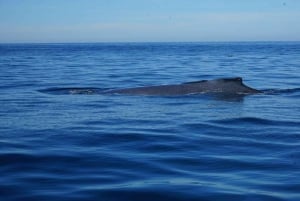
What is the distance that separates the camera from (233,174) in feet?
21.6

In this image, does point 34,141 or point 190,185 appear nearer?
point 190,185

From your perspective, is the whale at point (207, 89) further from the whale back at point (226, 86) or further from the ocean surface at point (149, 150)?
the ocean surface at point (149, 150)

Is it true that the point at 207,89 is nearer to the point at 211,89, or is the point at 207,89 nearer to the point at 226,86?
the point at 211,89

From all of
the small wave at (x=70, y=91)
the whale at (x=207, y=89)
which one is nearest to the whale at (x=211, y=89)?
the whale at (x=207, y=89)

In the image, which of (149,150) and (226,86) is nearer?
(149,150)

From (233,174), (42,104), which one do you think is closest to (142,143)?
(233,174)

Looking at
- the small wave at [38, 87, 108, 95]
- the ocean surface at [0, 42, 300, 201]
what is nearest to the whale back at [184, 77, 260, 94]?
Answer: the ocean surface at [0, 42, 300, 201]

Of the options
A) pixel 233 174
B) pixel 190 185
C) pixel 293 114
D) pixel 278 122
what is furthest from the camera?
pixel 293 114

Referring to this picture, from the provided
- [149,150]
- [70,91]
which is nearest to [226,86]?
[70,91]

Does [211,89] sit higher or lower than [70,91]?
higher

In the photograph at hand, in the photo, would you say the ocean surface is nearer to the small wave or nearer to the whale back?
the whale back

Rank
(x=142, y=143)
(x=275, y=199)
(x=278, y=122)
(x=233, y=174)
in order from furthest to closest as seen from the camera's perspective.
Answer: (x=278, y=122)
(x=142, y=143)
(x=233, y=174)
(x=275, y=199)

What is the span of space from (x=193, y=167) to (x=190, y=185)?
3.00ft

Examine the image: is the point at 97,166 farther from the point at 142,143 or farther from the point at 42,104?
the point at 42,104
